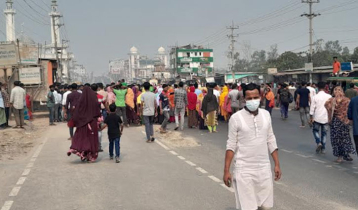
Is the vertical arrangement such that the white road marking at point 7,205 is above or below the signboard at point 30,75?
below

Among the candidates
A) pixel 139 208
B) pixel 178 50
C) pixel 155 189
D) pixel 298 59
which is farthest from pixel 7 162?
pixel 178 50

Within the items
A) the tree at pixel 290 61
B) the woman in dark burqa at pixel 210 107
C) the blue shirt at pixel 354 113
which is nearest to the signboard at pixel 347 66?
the woman in dark burqa at pixel 210 107

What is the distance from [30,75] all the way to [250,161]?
22675 mm

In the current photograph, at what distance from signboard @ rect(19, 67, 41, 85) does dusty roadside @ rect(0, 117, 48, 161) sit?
18.5 feet

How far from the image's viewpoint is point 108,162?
998 cm

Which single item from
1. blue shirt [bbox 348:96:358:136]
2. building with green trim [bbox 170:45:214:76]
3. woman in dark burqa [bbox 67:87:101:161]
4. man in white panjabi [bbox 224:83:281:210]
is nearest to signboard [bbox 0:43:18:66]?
woman in dark burqa [bbox 67:87:101:161]

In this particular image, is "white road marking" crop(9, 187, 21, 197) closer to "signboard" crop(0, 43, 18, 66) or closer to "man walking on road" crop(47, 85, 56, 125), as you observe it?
"man walking on road" crop(47, 85, 56, 125)

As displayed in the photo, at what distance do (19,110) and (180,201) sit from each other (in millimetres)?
13107

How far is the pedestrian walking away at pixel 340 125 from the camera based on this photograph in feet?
30.7

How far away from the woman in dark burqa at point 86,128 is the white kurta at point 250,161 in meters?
6.17

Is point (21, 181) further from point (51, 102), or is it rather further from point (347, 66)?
point (347, 66)

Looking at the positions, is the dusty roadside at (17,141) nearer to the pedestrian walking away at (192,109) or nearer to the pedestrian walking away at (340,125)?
the pedestrian walking away at (192,109)

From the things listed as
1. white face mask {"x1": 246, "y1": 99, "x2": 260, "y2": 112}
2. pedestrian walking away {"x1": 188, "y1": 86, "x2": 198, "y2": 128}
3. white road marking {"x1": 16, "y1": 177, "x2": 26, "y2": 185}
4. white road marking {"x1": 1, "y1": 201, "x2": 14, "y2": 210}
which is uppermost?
white face mask {"x1": 246, "y1": 99, "x2": 260, "y2": 112}

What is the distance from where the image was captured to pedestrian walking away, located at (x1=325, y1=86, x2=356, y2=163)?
9.34 meters
